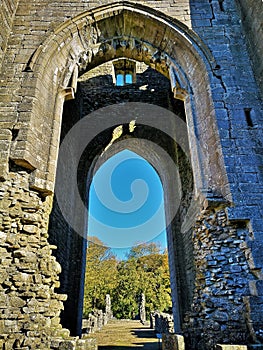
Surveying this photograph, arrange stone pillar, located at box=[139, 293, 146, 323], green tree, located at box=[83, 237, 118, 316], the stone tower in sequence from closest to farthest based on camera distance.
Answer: the stone tower
stone pillar, located at box=[139, 293, 146, 323]
green tree, located at box=[83, 237, 118, 316]

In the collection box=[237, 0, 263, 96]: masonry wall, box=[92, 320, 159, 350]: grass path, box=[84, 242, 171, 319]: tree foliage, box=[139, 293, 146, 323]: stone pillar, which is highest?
box=[237, 0, 263, 96]: masonry wall

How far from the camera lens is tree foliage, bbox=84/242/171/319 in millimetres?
20906

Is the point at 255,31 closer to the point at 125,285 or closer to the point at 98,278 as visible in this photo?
the point at 98,278

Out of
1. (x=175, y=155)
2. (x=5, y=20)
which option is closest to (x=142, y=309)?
(x=175, y=155)

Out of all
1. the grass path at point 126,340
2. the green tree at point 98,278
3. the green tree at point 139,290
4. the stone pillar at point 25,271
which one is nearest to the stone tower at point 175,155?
the stone pillar at point 25,271

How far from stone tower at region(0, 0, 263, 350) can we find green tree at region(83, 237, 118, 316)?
12896 mm

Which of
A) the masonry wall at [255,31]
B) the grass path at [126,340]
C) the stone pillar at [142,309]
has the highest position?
the masonry wall at [255,31]

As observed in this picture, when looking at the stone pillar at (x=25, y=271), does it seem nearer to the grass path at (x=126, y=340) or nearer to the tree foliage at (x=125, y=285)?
the grass path at (x=126, y=340)

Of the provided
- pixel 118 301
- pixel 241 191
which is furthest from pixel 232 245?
pixel 118 301

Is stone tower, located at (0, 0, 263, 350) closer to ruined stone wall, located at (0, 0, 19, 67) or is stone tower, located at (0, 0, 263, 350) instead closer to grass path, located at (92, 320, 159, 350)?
ruined stone wall, located at (0, 0, 19, 67)

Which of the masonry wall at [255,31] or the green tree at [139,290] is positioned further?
the green tree at [139,290]

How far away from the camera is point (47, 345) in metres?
3.96

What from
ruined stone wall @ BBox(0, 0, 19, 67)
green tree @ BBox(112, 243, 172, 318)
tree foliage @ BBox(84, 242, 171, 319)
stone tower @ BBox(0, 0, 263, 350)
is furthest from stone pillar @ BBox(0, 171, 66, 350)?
green tree @ BBox(112, 243, 172, 318)

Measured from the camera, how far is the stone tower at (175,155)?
13.9 ft
